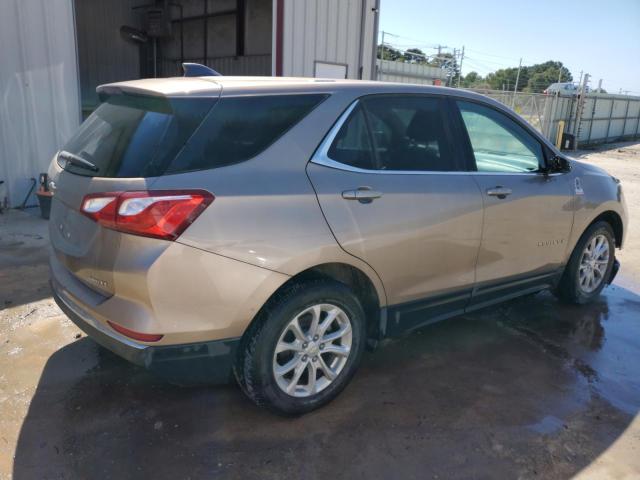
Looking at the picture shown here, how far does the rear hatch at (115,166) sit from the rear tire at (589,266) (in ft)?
11.0

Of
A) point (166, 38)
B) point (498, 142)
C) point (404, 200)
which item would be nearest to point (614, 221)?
point (498, 142)

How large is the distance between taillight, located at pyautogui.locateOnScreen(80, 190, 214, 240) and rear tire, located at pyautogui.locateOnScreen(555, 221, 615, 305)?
3.36 metres

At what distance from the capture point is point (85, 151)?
8.87 feet

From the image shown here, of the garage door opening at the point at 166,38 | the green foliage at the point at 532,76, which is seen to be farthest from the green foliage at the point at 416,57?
the green foliage at the point at 532,76

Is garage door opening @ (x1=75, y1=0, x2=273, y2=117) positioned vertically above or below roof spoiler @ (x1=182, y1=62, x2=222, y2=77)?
above

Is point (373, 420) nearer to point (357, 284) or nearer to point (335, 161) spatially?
point (357, 284)

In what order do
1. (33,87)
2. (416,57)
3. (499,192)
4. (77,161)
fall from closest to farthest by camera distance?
1. (77,161)
2. (499,192)
3. (33,87)
4. (416,57)

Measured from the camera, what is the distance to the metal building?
6.67 meters

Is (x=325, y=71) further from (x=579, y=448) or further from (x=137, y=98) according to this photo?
(x=579, y=448)

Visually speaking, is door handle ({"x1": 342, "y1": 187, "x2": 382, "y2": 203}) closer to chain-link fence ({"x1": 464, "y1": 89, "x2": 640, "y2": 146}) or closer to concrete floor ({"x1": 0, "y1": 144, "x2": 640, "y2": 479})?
concrete floor ({"x1": 0, "y1": 144, "x2": 640, "y2": 479})

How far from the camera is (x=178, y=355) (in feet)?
7.83

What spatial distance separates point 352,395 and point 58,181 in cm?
203

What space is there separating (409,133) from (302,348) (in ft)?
4.72

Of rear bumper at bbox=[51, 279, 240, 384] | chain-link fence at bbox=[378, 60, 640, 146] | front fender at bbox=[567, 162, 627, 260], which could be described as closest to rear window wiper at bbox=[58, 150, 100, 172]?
rear bumper at bbox=[51, 279, 240, 384]
